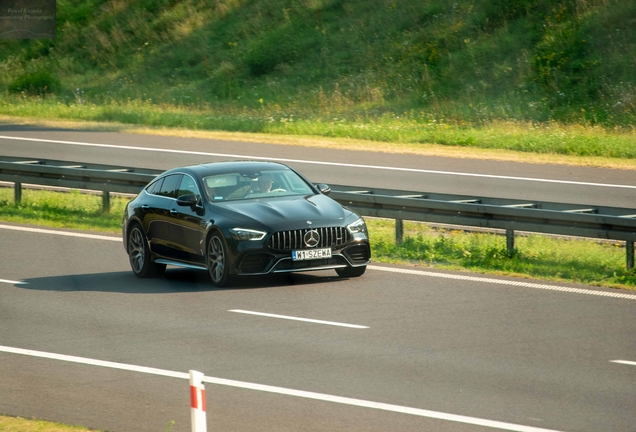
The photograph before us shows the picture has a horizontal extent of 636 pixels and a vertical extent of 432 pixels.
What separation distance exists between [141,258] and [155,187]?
1.13 metres

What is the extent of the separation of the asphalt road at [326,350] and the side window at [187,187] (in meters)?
1.12

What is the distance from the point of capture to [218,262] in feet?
45.5

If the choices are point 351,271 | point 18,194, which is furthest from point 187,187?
point 18,194

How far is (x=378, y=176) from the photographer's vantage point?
24766 millimetres

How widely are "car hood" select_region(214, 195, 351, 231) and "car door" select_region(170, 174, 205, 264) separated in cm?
34

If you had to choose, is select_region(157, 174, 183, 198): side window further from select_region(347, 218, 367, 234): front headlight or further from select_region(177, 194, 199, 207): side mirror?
select_region(347, 218, 367, 234): front headlight

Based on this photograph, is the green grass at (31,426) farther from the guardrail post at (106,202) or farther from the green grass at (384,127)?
the green grass at (384,127)

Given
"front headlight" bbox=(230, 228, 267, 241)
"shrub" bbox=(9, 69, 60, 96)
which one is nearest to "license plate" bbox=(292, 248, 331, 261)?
"front headlight" bbox=(230, 228, 267, 241)

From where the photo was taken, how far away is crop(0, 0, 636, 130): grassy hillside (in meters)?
35.2

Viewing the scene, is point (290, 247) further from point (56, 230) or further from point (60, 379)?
point (56, 230)

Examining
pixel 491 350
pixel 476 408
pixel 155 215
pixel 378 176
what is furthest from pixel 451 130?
pixel 476 408

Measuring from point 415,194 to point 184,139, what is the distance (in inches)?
593

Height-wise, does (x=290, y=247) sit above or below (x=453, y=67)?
below

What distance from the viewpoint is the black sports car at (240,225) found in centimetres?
1352
